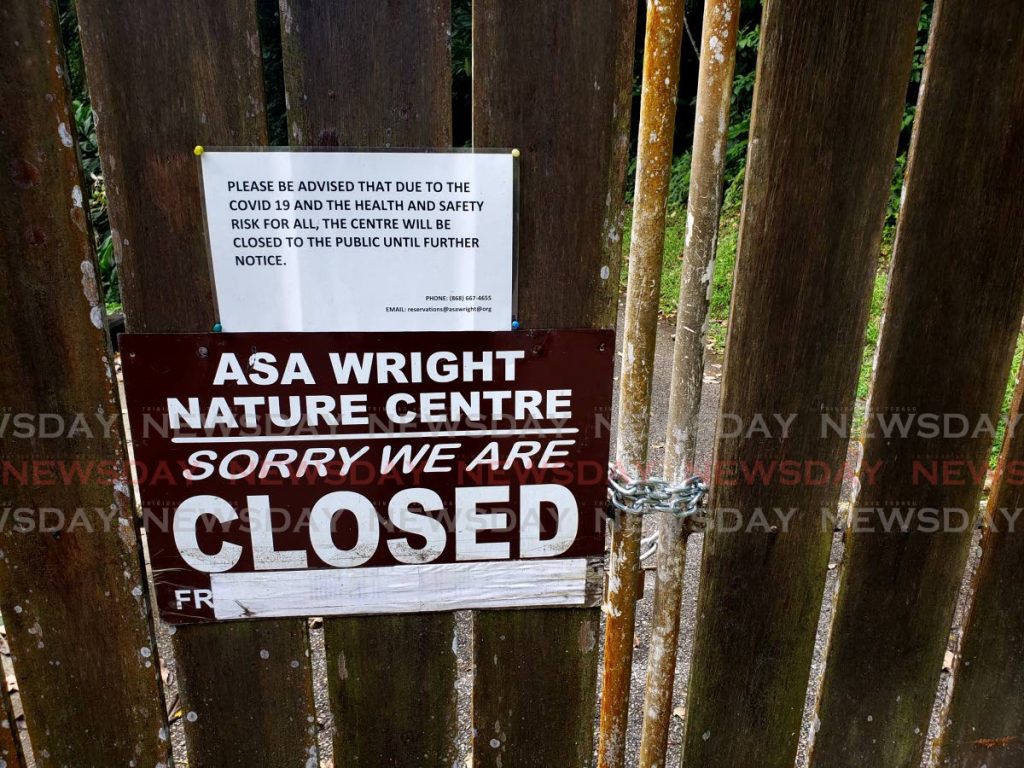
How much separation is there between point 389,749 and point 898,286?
52.5 inches

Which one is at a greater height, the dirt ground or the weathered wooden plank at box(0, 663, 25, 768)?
the weathered wooden plank at box(0, 663, 25, 768)

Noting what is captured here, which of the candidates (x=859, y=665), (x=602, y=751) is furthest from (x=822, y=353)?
(x=602, y=751)

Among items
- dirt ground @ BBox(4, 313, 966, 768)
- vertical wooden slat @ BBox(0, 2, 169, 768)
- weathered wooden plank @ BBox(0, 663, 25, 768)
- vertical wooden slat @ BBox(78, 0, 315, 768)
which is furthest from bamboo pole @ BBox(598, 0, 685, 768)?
weathered wooden plank @ BBox(0, 663, 25, 768)

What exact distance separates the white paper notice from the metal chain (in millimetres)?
410

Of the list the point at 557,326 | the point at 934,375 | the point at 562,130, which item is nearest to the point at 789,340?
the point at 934,375

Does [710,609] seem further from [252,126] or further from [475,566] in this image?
[252,126]

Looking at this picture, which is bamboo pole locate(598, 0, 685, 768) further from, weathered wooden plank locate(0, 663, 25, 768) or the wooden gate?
weathered wooden plank locate(0, 663, 25, 768)

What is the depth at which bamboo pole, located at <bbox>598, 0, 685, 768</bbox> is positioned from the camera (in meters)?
1.26

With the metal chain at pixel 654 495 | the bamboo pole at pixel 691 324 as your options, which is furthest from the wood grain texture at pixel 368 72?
the metal chain at pixel 654 495

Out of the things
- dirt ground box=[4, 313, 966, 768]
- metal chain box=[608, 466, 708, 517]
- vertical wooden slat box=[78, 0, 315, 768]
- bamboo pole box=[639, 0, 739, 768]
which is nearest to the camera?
vertical wooden slat box=[78, 0, 315, 768]

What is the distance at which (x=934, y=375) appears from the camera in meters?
1.43

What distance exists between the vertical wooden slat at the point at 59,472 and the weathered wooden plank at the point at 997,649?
167 centimetres

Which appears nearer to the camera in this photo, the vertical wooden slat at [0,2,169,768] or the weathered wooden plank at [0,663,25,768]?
the vertical wooden slat at [0,2,169,768]

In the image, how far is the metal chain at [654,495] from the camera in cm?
147
